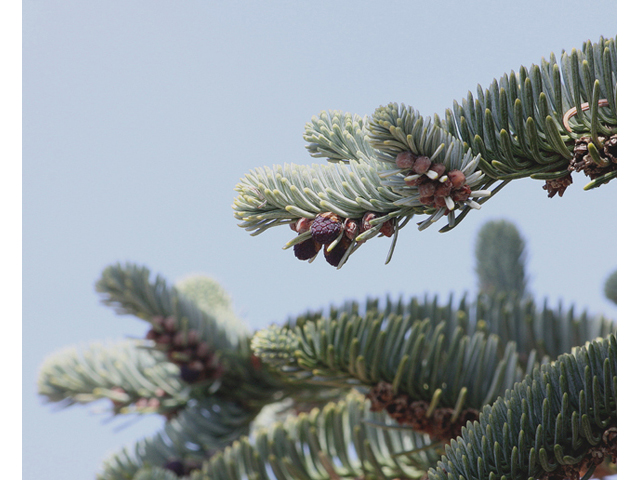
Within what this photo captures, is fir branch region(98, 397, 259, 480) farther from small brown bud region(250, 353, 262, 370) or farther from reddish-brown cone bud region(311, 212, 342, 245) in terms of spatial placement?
reddish-brown cone bud region(311, 212, 342, 245)

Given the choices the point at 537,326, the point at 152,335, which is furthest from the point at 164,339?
the point at 537,326

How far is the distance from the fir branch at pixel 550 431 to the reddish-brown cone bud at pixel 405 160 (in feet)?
0.97

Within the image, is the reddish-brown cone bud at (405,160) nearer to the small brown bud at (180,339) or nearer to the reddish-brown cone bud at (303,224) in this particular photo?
the reddish-brown cone bud at (303,224)

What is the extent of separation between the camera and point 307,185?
0.54 metres

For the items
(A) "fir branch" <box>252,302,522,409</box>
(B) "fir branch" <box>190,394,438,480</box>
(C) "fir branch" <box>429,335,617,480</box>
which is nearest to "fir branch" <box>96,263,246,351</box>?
(B) "fir branch" <box>190,394,438,480</box>

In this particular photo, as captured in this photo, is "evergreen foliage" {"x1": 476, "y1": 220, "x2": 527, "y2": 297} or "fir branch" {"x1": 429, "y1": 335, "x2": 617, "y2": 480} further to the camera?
"evergreen foliage" {"x1": 476, "y1": 220, "x2": 527, "y2": 297}

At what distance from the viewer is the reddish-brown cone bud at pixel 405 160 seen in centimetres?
48

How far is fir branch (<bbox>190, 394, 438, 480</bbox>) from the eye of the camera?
1062mm

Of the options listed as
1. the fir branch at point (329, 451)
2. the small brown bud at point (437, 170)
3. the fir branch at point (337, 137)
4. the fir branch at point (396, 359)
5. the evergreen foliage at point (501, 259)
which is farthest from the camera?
the evergreen foliage at point (501, 259)

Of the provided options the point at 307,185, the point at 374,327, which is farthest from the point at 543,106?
the point at 374,327

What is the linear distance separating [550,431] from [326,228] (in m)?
0.32

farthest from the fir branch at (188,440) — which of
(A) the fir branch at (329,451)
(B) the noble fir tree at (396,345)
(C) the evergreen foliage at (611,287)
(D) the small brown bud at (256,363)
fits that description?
(C) the evergreen foliage at (611,287)

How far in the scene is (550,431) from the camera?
2.03 ft

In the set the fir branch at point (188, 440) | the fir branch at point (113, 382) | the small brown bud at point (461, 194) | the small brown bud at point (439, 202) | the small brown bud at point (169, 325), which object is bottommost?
the fir branch at point (188, 440)
